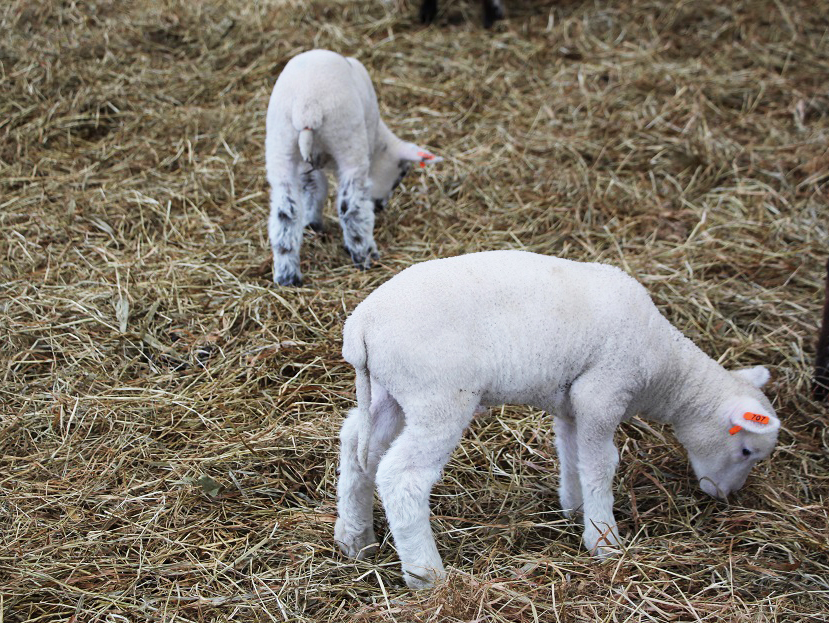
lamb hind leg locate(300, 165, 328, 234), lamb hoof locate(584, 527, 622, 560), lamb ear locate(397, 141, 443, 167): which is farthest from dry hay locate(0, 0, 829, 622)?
lamb ear locate(397, 141, 443, 167)

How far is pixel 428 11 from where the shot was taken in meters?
8.40

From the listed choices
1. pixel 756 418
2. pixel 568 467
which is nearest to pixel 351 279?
pixel 568 467

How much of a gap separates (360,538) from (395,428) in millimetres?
462

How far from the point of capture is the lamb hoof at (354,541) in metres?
3.32

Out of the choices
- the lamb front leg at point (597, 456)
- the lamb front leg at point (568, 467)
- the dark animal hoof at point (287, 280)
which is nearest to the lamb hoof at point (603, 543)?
the lamb front leg at point (597, 456)

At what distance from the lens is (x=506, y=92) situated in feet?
24.3

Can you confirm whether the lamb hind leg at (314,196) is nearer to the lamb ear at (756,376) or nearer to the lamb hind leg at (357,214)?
the lamb hind leg at (357,214)

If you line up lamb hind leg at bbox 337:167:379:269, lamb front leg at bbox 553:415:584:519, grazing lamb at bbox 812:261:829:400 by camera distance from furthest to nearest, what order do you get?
lamb hind leg at bbox 337:167:379:269, grazing lamb at bbox 812:261:829:400, lamb front leg at bbox 553:415:584:519

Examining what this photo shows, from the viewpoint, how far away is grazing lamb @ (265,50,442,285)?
494 centimetres

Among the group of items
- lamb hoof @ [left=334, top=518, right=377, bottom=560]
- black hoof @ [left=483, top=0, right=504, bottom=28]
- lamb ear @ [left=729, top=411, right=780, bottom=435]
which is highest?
black hoof @ [left=483, top=0, right=504, bottom=28]

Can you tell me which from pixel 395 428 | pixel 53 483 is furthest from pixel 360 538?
pixel 53 483

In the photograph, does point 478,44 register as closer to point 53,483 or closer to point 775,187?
point 775,187

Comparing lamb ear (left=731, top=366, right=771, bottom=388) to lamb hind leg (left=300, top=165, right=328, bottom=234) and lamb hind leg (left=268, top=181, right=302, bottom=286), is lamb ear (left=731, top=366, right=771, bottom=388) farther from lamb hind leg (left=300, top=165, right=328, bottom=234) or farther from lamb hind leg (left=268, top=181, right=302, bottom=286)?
lamb hind leg (left=300, top=165, right=328, bottom=234)

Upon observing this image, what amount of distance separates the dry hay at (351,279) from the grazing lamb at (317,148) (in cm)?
25
